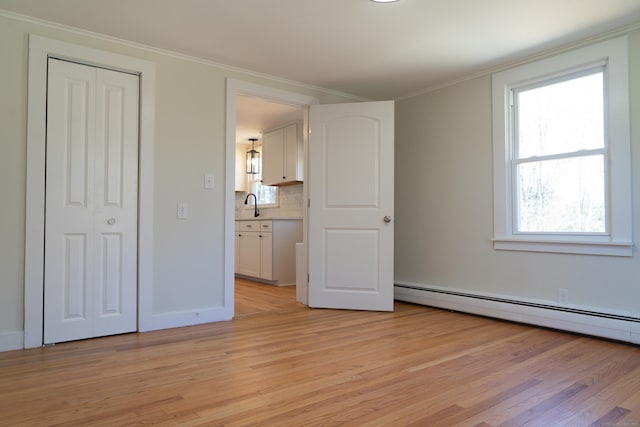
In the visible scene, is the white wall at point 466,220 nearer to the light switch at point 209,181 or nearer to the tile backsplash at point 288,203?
the tile backsplash at point 288,203

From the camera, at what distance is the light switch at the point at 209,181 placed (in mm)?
3502

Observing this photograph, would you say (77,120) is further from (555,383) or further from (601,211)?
(601,211)

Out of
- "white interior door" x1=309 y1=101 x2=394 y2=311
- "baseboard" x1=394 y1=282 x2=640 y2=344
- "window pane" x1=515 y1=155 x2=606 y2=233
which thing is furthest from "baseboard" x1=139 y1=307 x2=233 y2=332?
"window pane" x1=515 y1=155 x2=606 y2=233

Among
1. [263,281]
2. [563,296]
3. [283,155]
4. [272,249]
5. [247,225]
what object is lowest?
[263,281]

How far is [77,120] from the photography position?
116 inches

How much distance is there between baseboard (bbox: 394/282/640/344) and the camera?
2.85 meters

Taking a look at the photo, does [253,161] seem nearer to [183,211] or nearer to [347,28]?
[183,211]

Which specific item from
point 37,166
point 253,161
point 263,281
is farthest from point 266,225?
point 37,166

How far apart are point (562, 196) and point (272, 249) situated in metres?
3.41

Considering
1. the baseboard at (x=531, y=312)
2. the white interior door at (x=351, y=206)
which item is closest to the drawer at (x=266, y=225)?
the white interior door at (x=351, y=206)

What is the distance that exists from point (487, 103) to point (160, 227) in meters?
2.96

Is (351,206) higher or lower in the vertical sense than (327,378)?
higher

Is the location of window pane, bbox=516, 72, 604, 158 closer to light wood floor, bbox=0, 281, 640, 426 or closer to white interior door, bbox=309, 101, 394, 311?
white interior door, bbox=309, 101, 394, 311

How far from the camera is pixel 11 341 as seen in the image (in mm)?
2697
